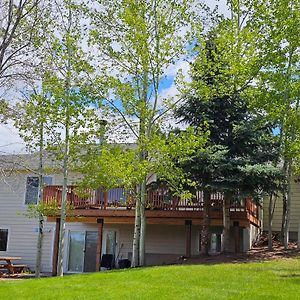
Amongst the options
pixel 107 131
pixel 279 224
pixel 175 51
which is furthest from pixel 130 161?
pixel 279 224

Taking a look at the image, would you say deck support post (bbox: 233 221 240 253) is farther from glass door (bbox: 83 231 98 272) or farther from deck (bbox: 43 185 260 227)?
glass door (bbox: 83 231 98 272)

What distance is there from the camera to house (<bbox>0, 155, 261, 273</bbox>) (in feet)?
54.5

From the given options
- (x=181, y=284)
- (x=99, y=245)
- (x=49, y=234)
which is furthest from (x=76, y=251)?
(x=181, y=284)

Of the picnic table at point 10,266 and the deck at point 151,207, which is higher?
the deck at point 151,207

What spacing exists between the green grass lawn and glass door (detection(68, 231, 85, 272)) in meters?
8.22

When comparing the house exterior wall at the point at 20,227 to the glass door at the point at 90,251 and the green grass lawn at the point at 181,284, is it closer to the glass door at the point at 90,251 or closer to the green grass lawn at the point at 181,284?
the glass door at the point at 90,251

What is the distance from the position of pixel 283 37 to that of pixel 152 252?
968 cm

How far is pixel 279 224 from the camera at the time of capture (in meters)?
20.7

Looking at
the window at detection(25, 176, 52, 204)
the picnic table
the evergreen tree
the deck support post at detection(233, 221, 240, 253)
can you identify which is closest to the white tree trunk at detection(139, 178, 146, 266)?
the evergreen tree

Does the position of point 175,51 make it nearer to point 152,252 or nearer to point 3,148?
point 3,148

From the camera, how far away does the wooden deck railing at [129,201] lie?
1627 cm

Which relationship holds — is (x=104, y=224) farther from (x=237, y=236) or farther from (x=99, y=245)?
(x=237, y=236)

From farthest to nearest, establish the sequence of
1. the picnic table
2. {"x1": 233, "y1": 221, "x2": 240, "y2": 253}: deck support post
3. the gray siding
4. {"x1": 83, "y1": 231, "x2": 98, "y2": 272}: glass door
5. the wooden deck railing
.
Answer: the gray siding, {"x1": 83, "y1": 231, "x2": 98, "y2": 272}: glass door, the picnic table, the wooden deck railing, {"x1": 233, "y1": 221, "x2": 240, "y2": 253}: deck support post

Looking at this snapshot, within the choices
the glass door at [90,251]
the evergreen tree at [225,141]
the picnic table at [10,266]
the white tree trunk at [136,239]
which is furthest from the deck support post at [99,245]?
the evergreen tree at [225,141]
